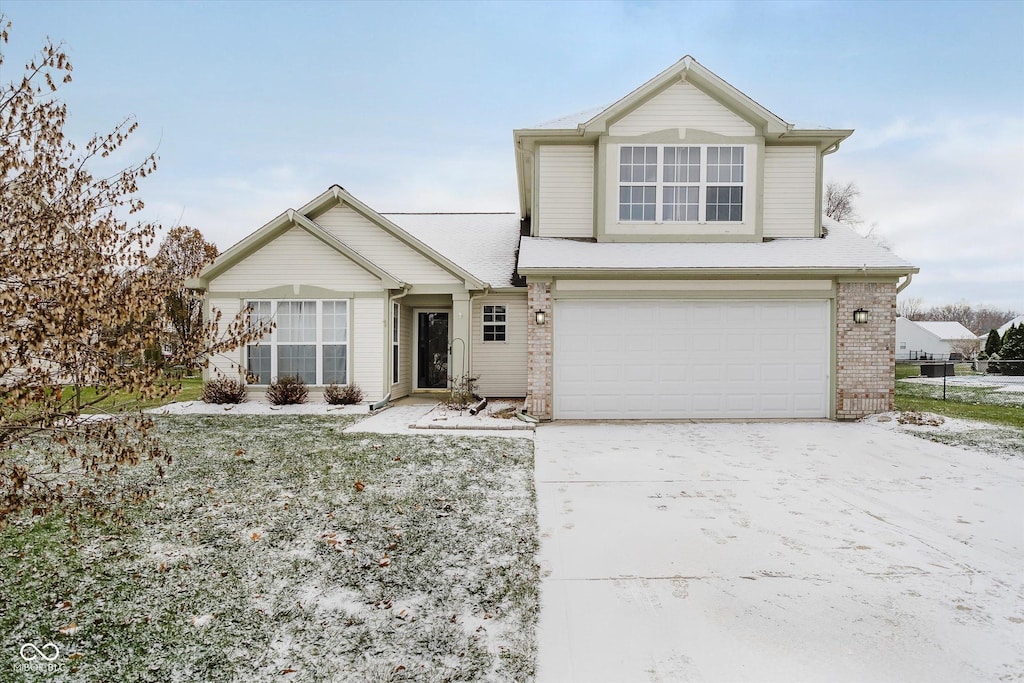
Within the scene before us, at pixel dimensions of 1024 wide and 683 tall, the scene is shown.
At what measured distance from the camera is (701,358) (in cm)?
1046

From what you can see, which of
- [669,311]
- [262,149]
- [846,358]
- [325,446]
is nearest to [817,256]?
[846,358]

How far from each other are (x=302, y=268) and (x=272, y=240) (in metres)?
0.94

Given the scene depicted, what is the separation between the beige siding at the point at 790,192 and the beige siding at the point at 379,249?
7454mm

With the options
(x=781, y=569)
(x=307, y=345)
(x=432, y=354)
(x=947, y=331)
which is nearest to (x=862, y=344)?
(x=781, y=569)

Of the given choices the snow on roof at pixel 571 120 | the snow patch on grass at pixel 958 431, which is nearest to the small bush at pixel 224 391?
the snow on roof at pixel 571 120

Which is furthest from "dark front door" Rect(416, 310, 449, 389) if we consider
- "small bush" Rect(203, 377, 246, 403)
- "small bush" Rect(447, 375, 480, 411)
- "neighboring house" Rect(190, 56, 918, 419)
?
"small bush" Rect(203, 377, 246, 403)

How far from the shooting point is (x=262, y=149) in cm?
1891

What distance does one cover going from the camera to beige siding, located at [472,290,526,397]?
13.9 m

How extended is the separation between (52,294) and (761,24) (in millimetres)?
15731

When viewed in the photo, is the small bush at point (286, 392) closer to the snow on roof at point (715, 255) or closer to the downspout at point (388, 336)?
the downspout at point (388, 336)

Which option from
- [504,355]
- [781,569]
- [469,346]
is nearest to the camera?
[781,569]

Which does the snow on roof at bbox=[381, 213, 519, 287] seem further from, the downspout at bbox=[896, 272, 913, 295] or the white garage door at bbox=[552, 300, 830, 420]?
the downspout at bbox=[896, 272, 913, 295]

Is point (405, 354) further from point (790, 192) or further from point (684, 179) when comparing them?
point (790, 192)

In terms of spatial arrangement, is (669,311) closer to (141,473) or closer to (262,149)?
(141,473)
